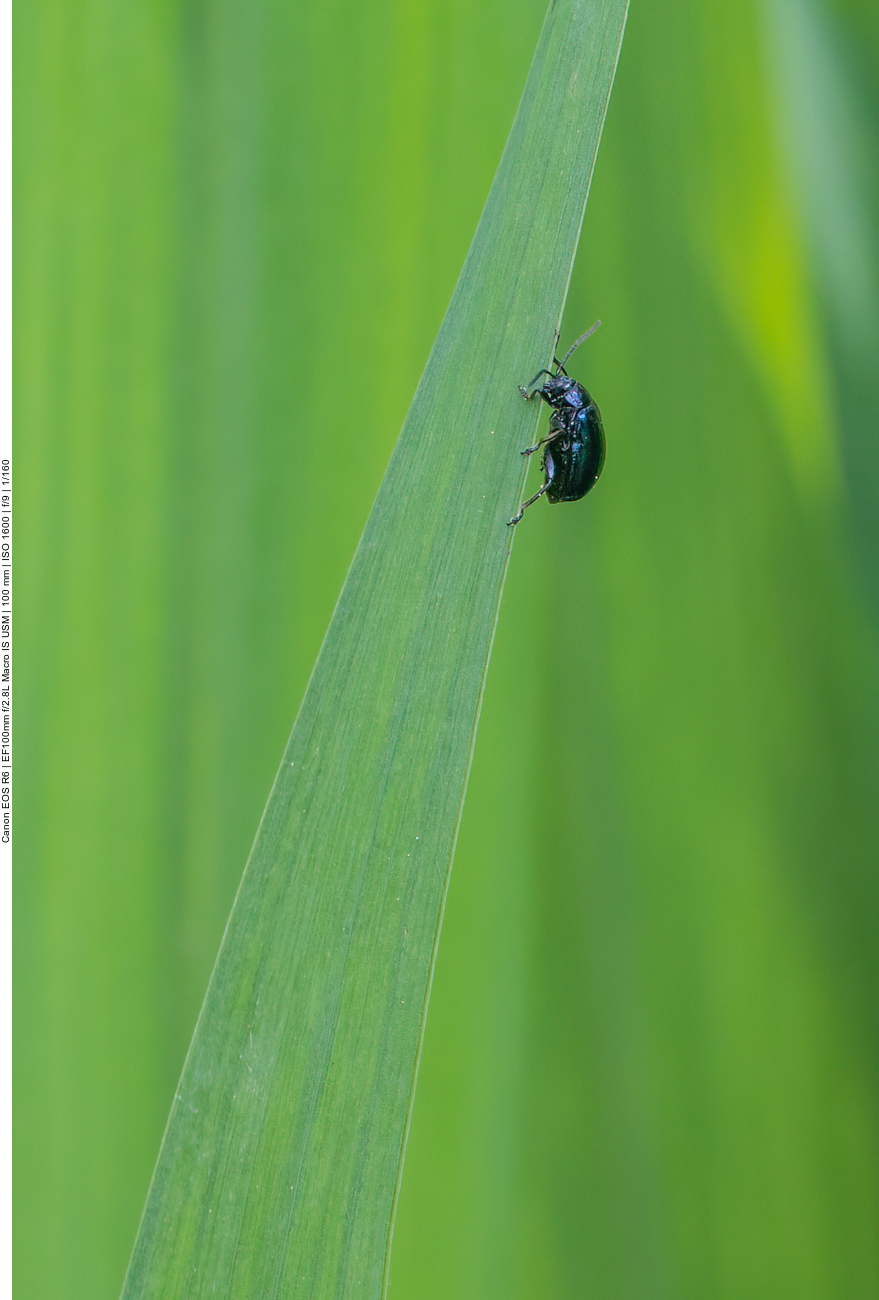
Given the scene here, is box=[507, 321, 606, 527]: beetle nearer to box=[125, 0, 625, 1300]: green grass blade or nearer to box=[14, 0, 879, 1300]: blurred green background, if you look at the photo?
box=[14, 0, 879, 1300]: blurred green background

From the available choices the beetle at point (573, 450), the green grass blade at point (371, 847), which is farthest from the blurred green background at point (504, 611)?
the green grass blade at point (371, 847)

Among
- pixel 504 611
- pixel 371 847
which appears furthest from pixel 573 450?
pixel 371 847

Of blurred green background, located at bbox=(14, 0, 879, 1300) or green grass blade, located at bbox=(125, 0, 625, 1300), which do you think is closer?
green grass blade, located at bbox=(125, 0, 625, 1300)

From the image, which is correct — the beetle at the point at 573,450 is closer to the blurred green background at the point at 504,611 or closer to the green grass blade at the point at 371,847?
the blurred green background at the point at 504,611

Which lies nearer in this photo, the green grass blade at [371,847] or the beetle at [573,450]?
the green grass blade at [371,847]

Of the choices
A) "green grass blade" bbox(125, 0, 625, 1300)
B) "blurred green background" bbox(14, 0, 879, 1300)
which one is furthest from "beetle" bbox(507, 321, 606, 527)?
"green grass blade" bbox(125, 0, 625, 1300)

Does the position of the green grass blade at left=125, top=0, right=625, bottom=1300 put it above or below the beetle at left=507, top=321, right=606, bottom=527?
below
